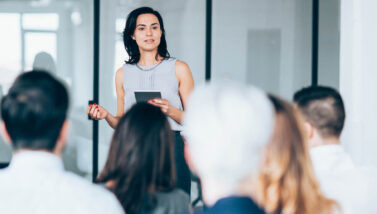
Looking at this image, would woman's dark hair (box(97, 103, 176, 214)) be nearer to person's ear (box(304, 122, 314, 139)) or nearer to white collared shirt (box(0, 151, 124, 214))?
white collared shirt (box(0, 151, 124, 214))

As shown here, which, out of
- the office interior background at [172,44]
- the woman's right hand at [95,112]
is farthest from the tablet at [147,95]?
the office interior background at [172,44]

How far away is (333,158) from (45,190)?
1.20 metres

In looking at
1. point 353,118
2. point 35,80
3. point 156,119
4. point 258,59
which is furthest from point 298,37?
point 35,80

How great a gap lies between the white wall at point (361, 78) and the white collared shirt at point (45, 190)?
306cm

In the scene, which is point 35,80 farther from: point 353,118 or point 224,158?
point 353,118

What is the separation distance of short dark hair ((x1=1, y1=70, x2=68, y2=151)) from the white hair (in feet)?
1.71

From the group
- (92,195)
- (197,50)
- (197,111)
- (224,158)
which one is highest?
(197,50)

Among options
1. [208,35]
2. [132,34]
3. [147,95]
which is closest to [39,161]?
[147,95]

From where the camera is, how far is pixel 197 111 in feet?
3.82

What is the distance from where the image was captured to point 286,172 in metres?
1.23

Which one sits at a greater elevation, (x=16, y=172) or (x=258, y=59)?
(x=258, y=59)

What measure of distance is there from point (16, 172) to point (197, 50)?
3.99 metres

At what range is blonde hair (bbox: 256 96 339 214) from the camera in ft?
3.93

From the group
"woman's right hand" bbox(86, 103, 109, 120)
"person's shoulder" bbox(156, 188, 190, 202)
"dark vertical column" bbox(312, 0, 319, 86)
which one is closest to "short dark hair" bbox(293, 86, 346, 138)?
"person's shoulder" bbox(156, 188, 190, 202)
